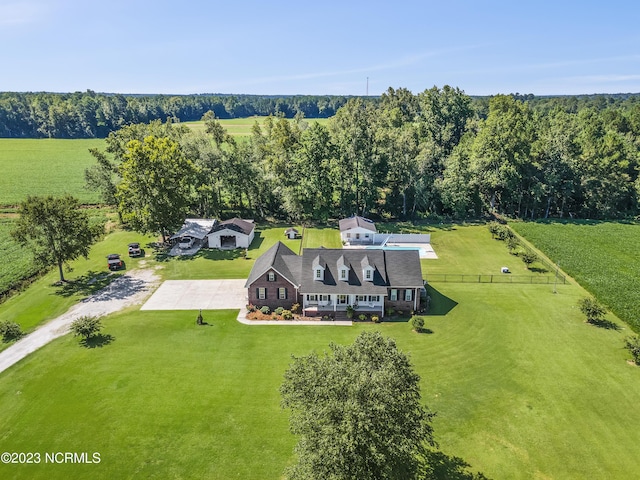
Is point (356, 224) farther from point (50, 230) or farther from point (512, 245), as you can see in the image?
point (50, 230)

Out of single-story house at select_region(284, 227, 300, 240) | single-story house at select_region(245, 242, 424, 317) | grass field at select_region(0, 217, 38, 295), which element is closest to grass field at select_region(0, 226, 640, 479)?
single-story house at select_region(245, 242, 424, 317)

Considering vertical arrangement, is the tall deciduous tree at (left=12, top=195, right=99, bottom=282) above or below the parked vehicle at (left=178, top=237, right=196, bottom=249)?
above

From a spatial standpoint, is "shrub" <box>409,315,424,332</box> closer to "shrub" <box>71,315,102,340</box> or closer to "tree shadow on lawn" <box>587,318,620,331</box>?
"tree shadow on lawn" <box>587,318,620,331</box>

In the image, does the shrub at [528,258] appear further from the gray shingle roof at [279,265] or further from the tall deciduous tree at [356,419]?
the tall deciduous tree at [356,419]

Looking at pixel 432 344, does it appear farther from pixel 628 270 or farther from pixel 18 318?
pixel 18 318

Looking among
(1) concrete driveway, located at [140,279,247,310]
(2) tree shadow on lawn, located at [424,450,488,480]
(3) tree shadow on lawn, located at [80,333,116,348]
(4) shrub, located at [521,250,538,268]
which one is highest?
(4) shrub, located at [521,250,538,268]

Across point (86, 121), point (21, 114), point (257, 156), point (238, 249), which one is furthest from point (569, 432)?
point (21, 114)
